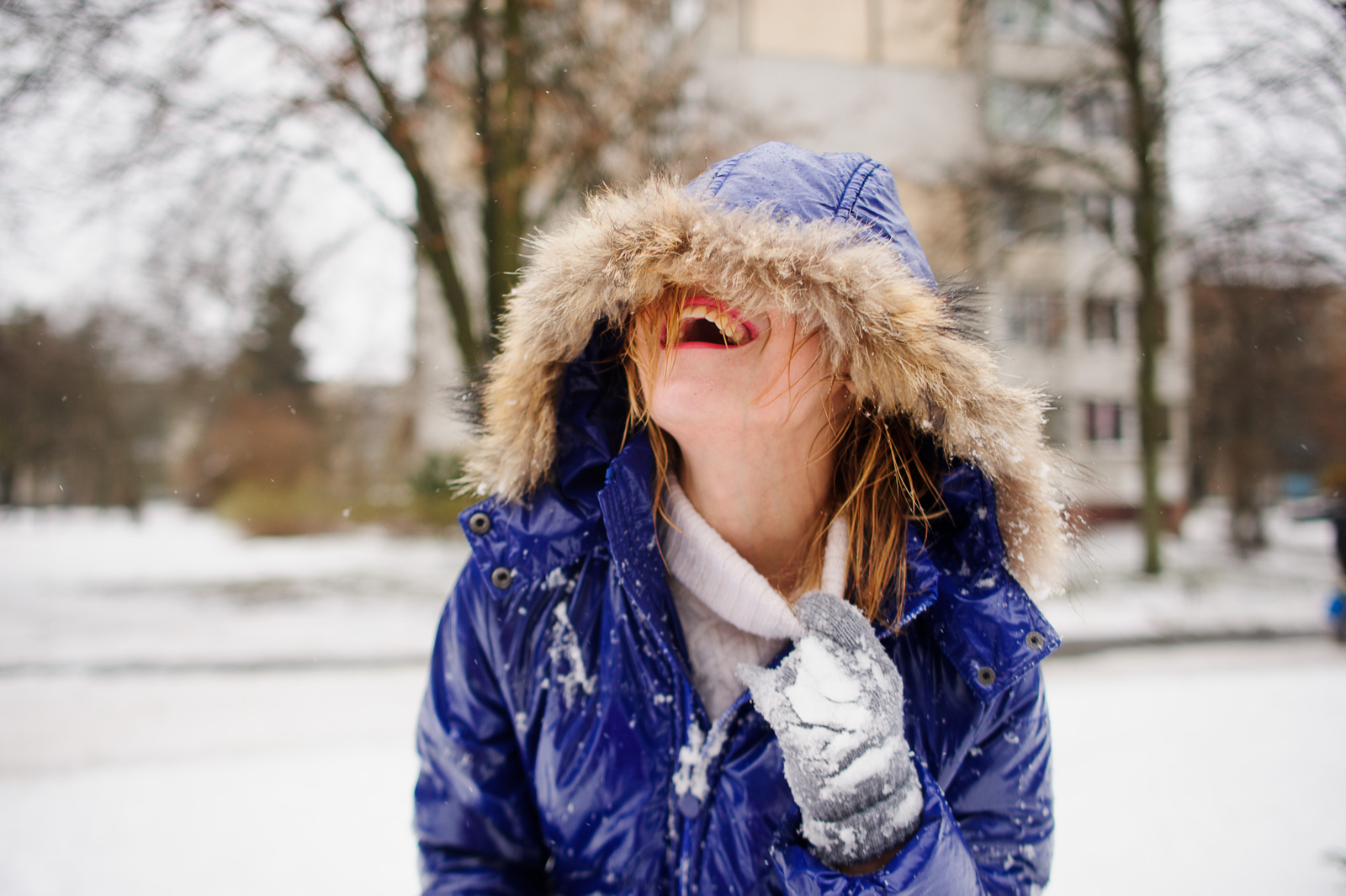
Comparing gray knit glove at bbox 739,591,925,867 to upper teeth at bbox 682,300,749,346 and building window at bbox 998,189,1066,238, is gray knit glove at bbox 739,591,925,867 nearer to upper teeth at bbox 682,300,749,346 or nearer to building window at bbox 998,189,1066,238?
upper teeth at bbox 682,300,749,346

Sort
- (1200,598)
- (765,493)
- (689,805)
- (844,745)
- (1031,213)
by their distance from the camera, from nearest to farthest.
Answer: (844,745)
(689,805)
(765,493)
(1200,598)
(1031,213)

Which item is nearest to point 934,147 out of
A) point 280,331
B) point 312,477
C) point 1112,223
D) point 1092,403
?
point 1112,223

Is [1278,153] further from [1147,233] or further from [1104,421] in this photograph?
[1104,421]

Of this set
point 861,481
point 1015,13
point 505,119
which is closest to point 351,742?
point 861,481

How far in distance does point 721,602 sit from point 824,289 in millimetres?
570

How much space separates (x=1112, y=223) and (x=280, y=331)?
1066 cm

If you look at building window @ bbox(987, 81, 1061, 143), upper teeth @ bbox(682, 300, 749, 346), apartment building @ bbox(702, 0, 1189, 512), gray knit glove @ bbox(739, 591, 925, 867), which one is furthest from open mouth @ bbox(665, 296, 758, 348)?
building window @ bbox(987, 81, 1061, 143)

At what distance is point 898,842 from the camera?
1023mm

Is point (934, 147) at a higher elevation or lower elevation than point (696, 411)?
higher

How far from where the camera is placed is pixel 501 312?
3.65m

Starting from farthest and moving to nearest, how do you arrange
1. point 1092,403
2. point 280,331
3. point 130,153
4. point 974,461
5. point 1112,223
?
point 1092,403, point 1112,223, point 280,331, point 130,153, point 974,461

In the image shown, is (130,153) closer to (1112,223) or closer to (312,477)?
(1112,223)

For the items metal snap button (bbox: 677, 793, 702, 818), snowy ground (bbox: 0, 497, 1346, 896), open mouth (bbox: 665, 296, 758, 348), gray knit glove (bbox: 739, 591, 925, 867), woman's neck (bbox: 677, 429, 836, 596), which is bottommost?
snowy ground (bbox: 0, 497, 1346, 896)

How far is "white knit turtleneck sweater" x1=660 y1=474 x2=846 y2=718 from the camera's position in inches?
47.5
